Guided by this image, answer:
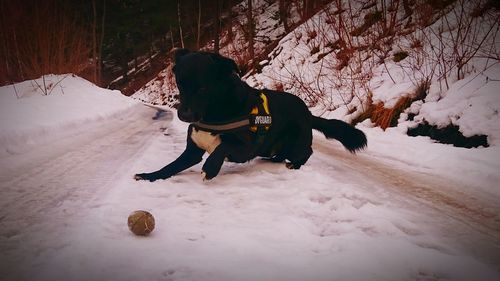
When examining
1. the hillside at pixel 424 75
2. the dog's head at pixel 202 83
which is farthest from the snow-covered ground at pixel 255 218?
the hillside at pixel 424 75

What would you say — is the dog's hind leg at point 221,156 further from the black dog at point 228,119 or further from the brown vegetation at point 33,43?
the brown vegetation at point 33,43

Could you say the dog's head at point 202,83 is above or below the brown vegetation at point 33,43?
below

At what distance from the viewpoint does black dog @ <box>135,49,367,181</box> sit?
2.38 m

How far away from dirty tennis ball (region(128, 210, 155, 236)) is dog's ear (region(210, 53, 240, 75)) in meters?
1.40

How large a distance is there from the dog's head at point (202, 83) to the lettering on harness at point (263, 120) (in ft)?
0.77

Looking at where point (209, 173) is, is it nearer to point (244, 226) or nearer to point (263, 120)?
point (263, 120)

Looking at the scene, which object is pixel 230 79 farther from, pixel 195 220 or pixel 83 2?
pixel 83 2

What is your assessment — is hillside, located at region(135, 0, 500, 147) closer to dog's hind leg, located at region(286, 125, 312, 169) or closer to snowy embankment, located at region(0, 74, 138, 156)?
dog's hind leg, located at region(286, 125, 312, 169)

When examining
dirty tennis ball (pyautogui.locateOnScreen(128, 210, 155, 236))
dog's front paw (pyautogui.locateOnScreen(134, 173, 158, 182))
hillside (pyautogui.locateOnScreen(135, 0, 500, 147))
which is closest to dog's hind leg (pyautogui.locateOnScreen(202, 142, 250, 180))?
dog's front paw (pyautogui.locateOnScreen(134, 173, 158, 182))

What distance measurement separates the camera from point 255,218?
171cm

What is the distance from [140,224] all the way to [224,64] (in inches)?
58.0

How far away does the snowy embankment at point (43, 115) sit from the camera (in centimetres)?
351

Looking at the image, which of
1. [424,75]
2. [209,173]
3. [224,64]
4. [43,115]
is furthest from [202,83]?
[424,75]

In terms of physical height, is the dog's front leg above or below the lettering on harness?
below
